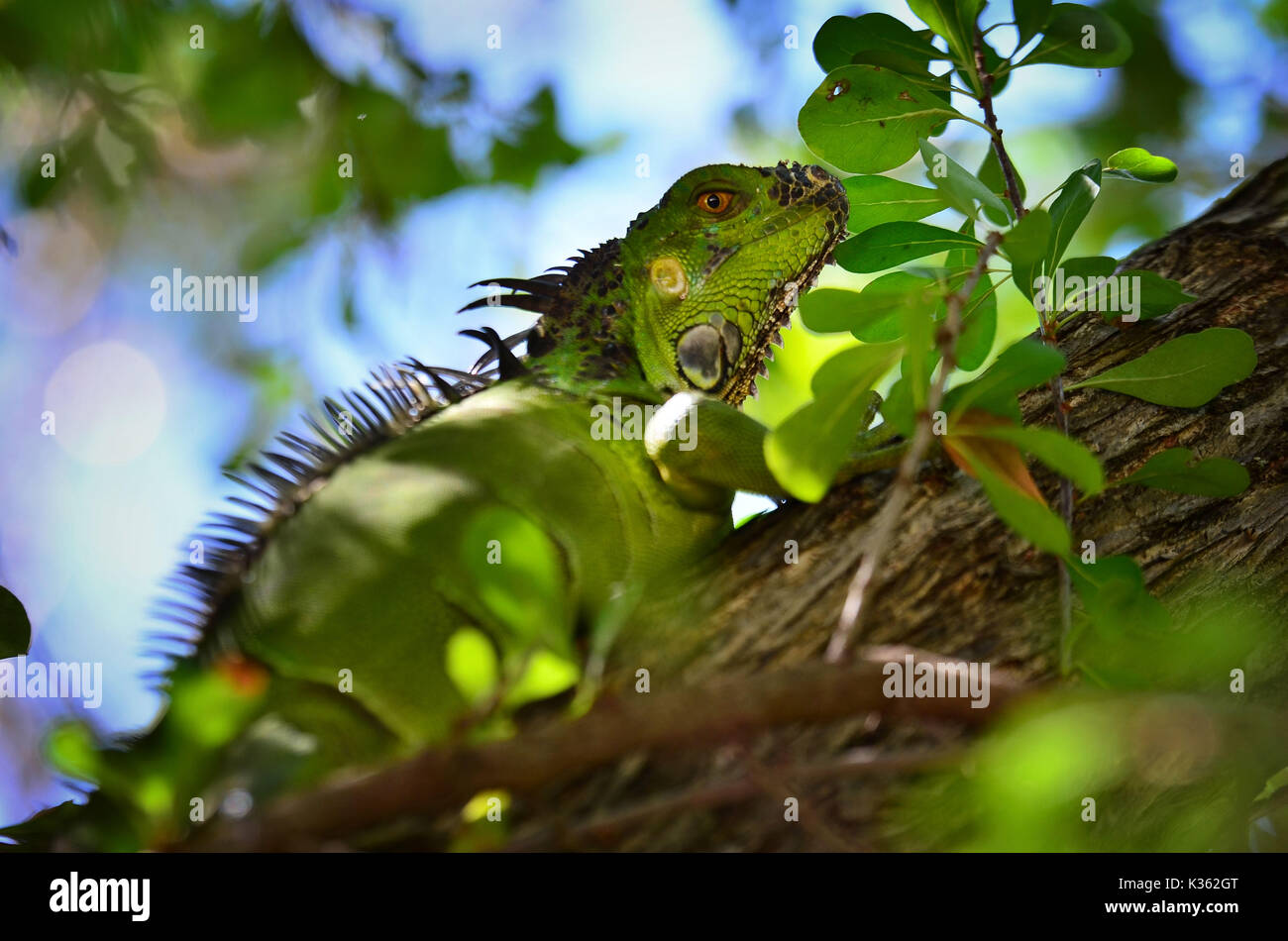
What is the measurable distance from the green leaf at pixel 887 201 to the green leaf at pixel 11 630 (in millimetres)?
2891

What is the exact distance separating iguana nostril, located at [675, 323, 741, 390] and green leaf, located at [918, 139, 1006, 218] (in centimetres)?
146

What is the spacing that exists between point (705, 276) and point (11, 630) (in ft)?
9.12

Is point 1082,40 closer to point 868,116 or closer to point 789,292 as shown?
point 868,116

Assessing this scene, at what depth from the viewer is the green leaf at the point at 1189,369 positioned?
2826mm

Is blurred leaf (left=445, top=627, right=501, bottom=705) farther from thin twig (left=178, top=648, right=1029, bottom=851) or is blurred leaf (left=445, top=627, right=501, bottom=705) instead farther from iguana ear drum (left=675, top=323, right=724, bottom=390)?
iguana ear drum (left=675, top=323, right=724, bottom=390)

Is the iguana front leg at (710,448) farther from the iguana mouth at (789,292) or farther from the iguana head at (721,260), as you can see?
the iguana mouth at (789,292)

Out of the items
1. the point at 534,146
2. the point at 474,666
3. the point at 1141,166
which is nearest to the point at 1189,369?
the point at 1141,166

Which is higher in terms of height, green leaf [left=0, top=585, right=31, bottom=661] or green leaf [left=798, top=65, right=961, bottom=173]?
green leaf [left=798, top=65, right=961, bottom=173]

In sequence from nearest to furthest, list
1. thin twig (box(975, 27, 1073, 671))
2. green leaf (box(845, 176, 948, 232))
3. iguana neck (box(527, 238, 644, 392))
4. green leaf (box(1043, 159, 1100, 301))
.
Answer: thin twig (box(975, 27, 1073, 671)) → green leaf (box(1043, 159, 1100, 301)) → green leaf (box(845, 176, 948, 232)) → iguana neck (box(527, 238, 644, 392))

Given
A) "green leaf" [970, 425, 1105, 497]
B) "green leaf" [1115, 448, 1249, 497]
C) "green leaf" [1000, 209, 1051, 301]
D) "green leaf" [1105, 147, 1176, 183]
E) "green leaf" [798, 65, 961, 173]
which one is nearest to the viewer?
"green leaf" [970, 425, 1105, 497]

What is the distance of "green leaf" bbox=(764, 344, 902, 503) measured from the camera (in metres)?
2.21

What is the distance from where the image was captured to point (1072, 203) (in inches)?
115

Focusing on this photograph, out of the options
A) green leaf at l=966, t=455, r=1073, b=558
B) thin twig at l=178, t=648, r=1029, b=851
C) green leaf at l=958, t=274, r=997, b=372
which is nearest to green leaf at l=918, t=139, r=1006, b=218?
green leaf at l=958, t=274, r=997, b=372

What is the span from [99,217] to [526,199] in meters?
3.57
